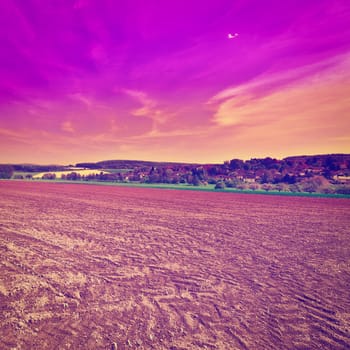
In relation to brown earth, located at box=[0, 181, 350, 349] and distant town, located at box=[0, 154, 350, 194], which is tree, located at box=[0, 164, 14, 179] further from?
brown earth, located at box=[0, 181, 350, 349]


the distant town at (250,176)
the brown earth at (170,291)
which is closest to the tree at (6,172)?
the distant town at (250,176)

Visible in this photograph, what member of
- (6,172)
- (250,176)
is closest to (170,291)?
(250,176)

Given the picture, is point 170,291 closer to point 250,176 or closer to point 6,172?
point 250,176

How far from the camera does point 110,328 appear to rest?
543cm

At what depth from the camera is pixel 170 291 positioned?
23.8 feet

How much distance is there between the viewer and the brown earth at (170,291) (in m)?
5.24

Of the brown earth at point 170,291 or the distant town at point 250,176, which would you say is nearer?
the brown earth at point 170,291

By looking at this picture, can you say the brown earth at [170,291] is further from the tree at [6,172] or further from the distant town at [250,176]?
the tree at [6,172]

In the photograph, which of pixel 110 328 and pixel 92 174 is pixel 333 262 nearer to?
pixel 110 328

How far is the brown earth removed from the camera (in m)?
5.24

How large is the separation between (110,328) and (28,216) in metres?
17.0

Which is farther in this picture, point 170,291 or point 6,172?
point 6,172

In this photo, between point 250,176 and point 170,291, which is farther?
point 250,176

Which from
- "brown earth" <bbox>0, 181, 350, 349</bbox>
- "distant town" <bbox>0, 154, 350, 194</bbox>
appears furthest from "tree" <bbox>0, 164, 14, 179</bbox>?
"brown earth" <bbox>0, 181, 350, 349</bbox>
